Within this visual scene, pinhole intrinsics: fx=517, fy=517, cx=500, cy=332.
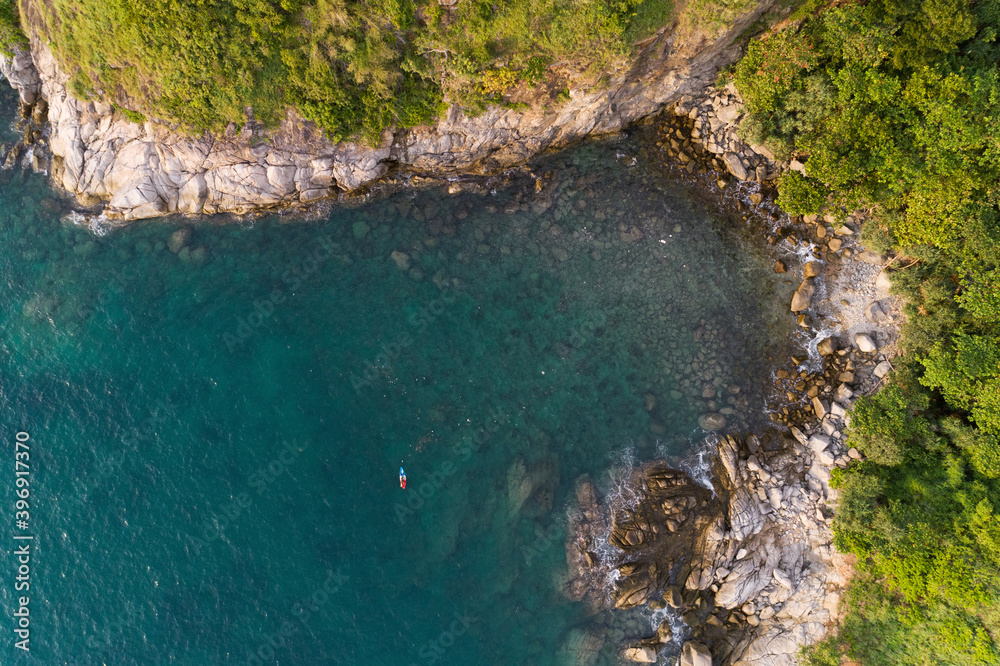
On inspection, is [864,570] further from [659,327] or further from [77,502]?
[77,502]

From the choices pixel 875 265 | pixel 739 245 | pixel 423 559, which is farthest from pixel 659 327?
pixel 423 559

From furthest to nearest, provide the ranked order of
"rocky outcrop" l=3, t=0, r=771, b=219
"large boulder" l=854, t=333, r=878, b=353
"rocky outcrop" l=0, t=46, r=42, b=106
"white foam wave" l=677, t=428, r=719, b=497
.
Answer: "white foam wave" l=677, t=428, r=719, b=497, "rocky outcrop" l=0, t=46, r=42, b=106, "large boulder" l=854, t=333, r=878, b=353, "rocky outcrop" l=3, t=0, r=771, b=219

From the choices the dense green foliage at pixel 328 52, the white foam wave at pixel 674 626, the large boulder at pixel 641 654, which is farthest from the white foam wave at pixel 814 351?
the dense green foliage at pixel 328 52

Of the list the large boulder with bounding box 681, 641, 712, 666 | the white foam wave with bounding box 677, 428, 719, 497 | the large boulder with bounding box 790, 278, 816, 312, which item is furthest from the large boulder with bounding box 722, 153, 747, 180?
the large boulder with bounding box 681, 641, 712, 666

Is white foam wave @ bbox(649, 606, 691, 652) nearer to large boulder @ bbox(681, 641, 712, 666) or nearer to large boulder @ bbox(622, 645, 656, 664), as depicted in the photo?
large boulder @ bbox(681, 641, 712, 666)

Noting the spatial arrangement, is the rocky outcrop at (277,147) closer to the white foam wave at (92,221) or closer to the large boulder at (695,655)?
the white foam wave at (92,221)

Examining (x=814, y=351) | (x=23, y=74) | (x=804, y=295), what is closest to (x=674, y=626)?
(x=814, y=351)
